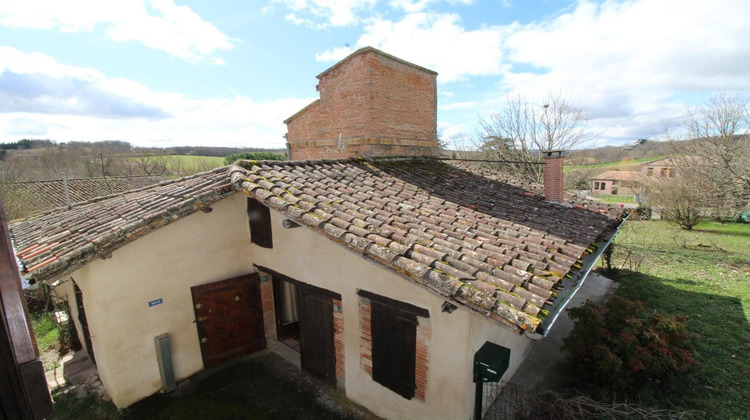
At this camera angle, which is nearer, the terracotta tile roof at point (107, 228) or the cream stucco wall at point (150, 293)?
the terracotta tile roof at point (107, 228)

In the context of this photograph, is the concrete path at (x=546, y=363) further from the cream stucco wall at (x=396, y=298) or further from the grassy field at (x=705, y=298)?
the grassy field at (x=705, y=298)

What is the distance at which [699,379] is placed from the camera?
6953 mm

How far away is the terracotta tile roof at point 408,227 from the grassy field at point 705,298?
373 centimetres

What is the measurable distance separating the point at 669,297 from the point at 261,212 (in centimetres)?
1415

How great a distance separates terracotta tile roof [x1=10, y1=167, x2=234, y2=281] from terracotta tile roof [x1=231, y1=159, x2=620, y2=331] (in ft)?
3.06

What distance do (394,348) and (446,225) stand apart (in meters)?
2.31

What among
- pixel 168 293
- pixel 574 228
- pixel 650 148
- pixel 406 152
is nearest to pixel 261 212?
pixel 168 293

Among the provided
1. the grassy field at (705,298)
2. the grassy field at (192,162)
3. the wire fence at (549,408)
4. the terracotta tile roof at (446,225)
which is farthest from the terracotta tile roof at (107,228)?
the grassy field at (192,162)

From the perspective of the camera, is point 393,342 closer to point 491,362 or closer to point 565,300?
point 491,362

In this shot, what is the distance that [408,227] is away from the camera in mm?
5062

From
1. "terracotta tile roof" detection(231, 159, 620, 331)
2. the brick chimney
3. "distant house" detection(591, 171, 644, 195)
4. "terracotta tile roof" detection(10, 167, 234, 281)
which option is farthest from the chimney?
"distant house" detection(591, 171, 644, 195)

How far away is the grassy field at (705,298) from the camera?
6457 mm

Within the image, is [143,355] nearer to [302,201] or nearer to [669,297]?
[302,201]

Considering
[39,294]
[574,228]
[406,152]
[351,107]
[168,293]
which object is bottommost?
[39,294]
